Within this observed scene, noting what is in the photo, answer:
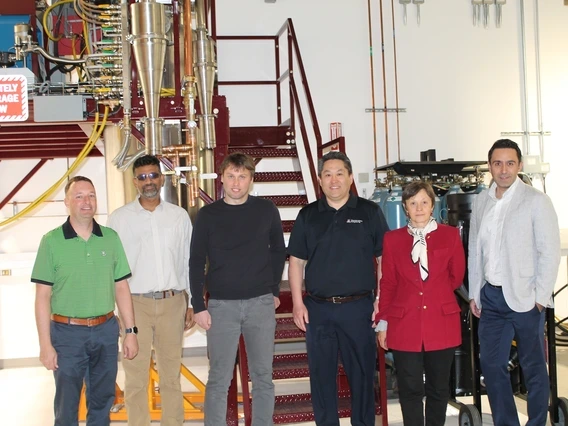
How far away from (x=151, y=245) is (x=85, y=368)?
807 mm

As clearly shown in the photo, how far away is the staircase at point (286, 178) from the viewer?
14.4ft

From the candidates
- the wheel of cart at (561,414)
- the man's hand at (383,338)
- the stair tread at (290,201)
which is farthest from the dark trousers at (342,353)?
the stair tread at (290,201)

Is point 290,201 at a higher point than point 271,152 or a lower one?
lower

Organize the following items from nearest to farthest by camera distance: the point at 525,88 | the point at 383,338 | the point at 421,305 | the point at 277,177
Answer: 1. the point at 421,305
2. the point at 383,338
3. the point at 277,177
4. the point at 525,88

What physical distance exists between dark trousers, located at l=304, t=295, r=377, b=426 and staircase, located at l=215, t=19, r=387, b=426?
1.69 feet

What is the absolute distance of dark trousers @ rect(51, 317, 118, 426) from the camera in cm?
342

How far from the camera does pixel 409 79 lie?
8445 mm

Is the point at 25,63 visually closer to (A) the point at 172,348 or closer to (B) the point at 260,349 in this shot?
(A) the point at 172,348

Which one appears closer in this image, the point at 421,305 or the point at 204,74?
the point at 421,305

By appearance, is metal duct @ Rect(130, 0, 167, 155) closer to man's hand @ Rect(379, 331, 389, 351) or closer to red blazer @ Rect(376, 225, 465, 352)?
red blazer @ Rect(376, 225, 465, 352)

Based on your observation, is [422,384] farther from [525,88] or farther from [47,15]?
[525,88]

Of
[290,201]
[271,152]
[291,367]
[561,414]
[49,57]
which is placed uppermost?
[49,57]

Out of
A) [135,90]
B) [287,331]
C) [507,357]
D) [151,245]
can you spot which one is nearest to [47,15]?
[135,90]

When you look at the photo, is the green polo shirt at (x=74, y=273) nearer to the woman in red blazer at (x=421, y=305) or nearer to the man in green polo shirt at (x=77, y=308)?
the man in green polo shirt at (x=77, y=308)
